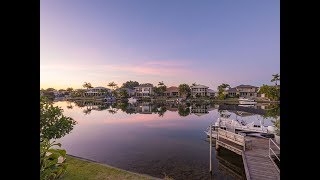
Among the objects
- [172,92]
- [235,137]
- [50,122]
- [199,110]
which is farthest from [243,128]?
[172,92]

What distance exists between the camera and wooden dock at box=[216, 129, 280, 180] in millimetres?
10039

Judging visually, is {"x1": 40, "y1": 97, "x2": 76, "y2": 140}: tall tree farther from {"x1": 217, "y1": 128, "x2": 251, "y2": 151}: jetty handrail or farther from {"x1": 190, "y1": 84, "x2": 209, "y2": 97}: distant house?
{"x1": 190, "y1": 84, "x2": 209, "y2": 97}: distant house

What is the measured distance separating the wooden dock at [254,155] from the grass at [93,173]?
17.2ft

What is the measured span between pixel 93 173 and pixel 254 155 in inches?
359

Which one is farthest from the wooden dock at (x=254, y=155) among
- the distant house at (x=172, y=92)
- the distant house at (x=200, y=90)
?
the distant house at (x=172, y=92)

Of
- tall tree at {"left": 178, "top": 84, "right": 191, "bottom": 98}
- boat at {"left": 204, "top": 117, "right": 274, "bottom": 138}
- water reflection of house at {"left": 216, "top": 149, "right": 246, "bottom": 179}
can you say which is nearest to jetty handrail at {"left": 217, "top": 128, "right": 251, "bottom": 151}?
water reflection of house at {"left": 216, "top": 149, "right": 246, "bottom": 179}

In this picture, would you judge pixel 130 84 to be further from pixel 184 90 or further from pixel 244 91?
pixel 244 91

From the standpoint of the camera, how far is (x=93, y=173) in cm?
954

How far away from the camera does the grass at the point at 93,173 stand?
356 inches

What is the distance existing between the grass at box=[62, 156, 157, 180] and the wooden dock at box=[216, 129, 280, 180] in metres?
5.24

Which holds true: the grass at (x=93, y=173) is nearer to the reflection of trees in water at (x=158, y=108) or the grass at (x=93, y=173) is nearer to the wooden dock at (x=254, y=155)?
the wooden dock at (x=254, y=155)

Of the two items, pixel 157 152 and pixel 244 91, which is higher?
pixel 244 91
